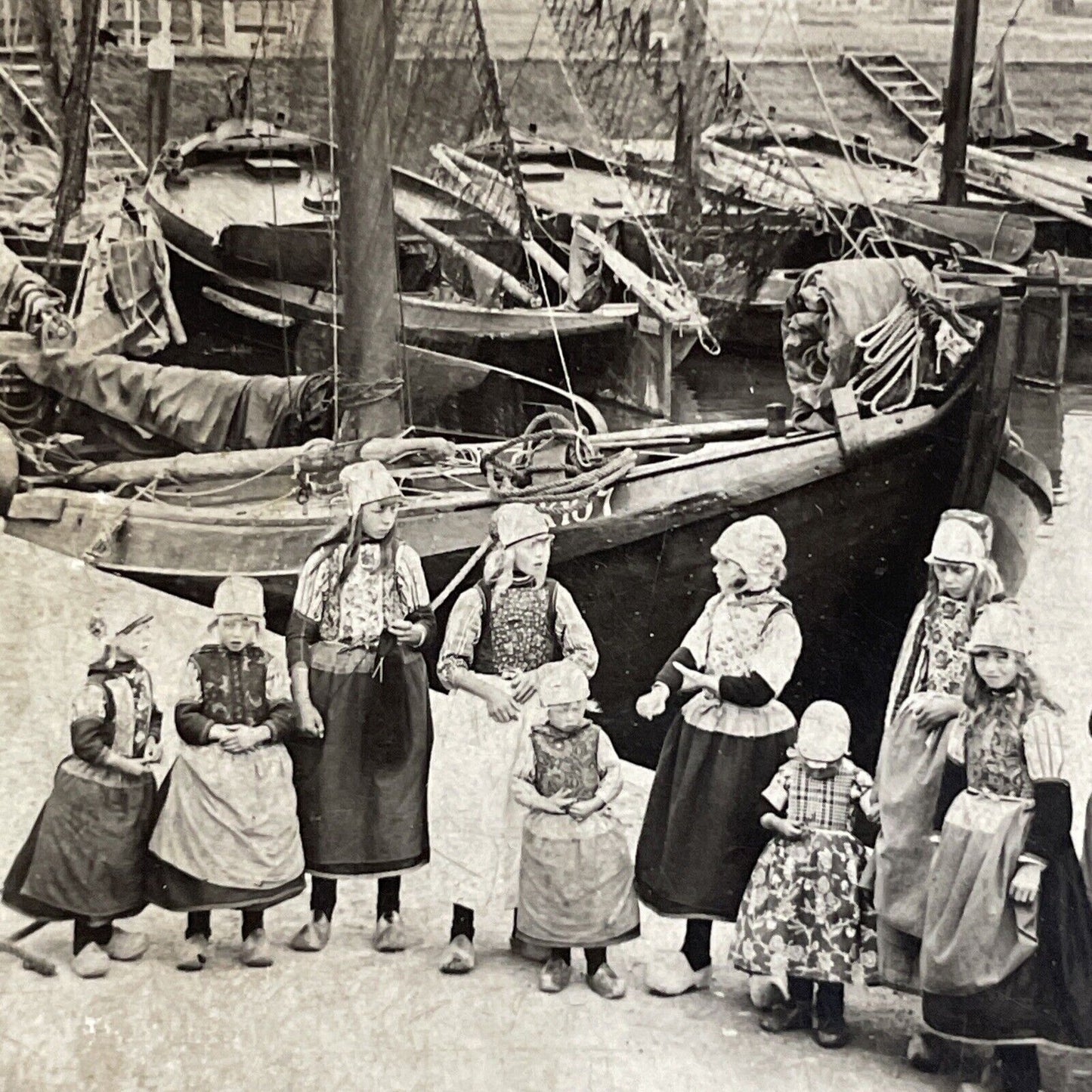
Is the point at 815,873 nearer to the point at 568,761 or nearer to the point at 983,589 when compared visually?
the point at 568,761

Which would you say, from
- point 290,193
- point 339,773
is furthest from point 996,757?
point 290,193

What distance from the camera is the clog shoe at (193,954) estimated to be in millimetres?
3904

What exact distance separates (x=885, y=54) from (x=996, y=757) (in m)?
1.65

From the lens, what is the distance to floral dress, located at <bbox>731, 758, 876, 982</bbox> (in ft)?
12.0

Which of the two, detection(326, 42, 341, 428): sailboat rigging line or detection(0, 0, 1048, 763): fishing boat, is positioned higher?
detection(326, 42, 341, 428): sailboat rigging line

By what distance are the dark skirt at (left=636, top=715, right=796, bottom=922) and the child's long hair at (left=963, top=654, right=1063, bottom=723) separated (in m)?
0.43

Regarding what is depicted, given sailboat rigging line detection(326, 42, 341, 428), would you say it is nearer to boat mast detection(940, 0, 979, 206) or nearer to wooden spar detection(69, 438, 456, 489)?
wooden spar detection(69, 438, 456, 489)

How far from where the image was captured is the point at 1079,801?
3.67 metres

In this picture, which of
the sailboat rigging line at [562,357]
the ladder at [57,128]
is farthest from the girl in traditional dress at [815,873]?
the ladder at [57,128]

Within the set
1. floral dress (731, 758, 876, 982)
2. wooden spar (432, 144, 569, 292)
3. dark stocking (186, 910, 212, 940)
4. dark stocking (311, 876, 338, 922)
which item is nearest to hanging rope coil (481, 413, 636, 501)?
wooden spar (432, 144, 569, 292)

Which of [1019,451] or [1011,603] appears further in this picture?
[1019,451]

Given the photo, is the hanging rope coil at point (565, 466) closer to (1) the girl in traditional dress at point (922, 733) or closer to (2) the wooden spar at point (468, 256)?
(2) the wooden spar at point (468, 256)

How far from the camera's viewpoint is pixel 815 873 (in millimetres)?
3658

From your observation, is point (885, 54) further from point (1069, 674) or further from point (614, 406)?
point (1069, 674)
